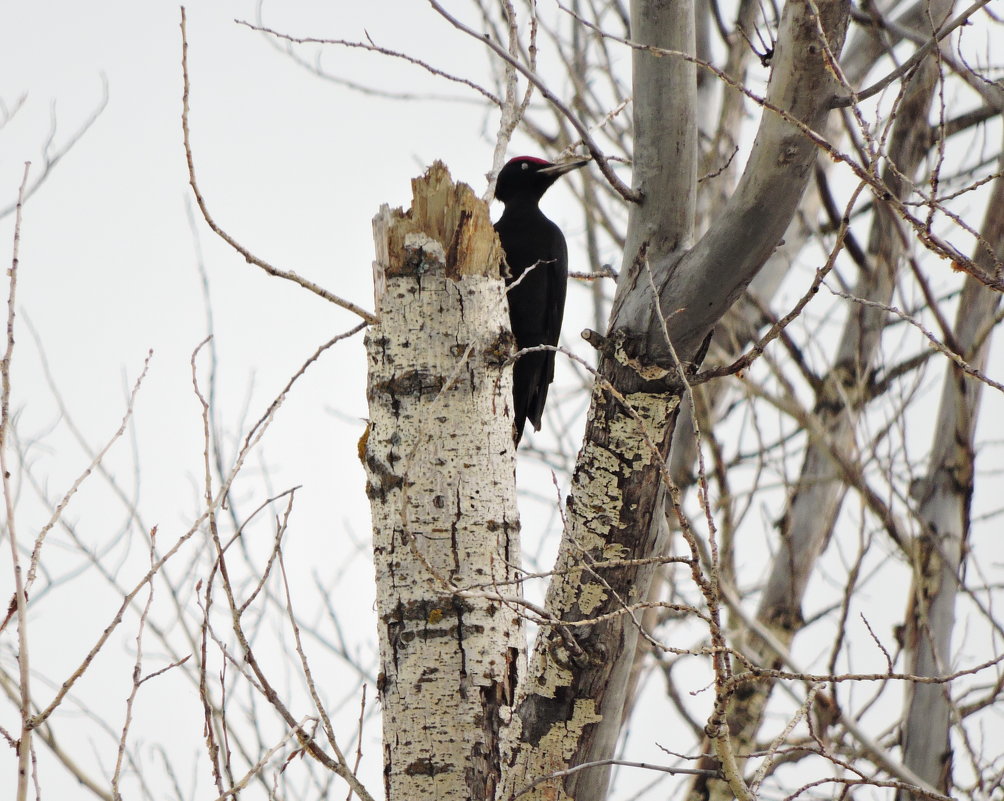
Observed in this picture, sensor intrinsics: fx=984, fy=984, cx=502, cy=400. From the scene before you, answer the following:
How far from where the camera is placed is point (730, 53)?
Answer: 4.42m

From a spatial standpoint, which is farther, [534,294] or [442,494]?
[534,294]

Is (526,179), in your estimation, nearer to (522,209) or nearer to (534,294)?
(522,209)

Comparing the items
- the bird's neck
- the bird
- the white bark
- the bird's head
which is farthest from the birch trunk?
the white bark

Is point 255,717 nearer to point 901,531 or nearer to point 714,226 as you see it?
point 901,531

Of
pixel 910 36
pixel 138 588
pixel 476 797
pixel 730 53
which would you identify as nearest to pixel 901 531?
pixel 910 36

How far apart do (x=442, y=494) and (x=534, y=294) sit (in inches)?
71.9

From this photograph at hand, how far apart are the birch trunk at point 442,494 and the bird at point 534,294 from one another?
151cm

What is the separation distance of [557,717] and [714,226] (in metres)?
0.93

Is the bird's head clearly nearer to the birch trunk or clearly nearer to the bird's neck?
the bird's neck

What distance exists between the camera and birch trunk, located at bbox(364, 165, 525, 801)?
1785 mm

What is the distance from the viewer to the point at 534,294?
3.59m

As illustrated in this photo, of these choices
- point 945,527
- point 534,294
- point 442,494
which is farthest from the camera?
point 945,527

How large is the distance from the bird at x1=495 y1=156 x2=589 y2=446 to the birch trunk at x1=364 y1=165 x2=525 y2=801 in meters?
1.51

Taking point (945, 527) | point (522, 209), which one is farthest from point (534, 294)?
point (945, 527)
